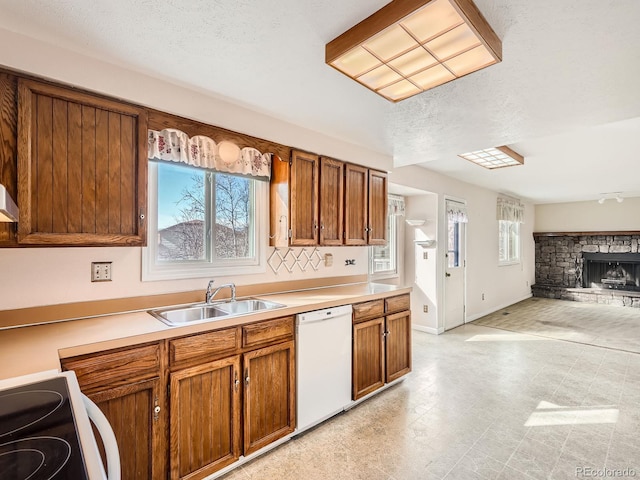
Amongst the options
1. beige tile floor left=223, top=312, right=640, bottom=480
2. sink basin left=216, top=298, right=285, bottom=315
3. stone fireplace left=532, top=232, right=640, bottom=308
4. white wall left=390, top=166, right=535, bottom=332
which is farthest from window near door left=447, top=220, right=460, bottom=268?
stone fireplace left=532, top=232, right=640, bottom=308

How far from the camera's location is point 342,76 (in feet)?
6.24

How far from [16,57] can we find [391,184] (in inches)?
143

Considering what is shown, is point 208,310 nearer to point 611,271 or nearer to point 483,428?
point 483,428

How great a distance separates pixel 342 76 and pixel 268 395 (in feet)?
6.76

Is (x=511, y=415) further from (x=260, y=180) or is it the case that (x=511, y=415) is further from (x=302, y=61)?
(x=302, y=61)

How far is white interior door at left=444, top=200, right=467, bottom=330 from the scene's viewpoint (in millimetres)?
5148

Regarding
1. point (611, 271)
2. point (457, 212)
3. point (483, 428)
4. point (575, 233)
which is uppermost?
point (457, 212)

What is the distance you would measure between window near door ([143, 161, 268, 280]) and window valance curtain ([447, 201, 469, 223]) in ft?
11.4

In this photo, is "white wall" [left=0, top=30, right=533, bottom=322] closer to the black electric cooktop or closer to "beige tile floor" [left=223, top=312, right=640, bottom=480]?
the black electric cooktop

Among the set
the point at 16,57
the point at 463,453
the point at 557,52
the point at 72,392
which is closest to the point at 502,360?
the point at 463,453

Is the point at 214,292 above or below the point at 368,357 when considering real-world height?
above

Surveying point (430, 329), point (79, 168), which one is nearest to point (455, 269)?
point (430, 329)

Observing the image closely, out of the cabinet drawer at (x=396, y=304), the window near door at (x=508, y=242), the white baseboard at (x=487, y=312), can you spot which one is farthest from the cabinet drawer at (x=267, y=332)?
the window near door at (x=508, y=242)

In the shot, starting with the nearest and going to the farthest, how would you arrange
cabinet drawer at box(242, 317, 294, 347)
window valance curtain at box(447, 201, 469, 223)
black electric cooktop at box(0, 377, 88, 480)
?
black electric cooktop at box(0, 377, 88, 480) < cabinet drawer at box(242, 317, 294, 347) < window valance curtain at box(447, 201, 469, 223)
